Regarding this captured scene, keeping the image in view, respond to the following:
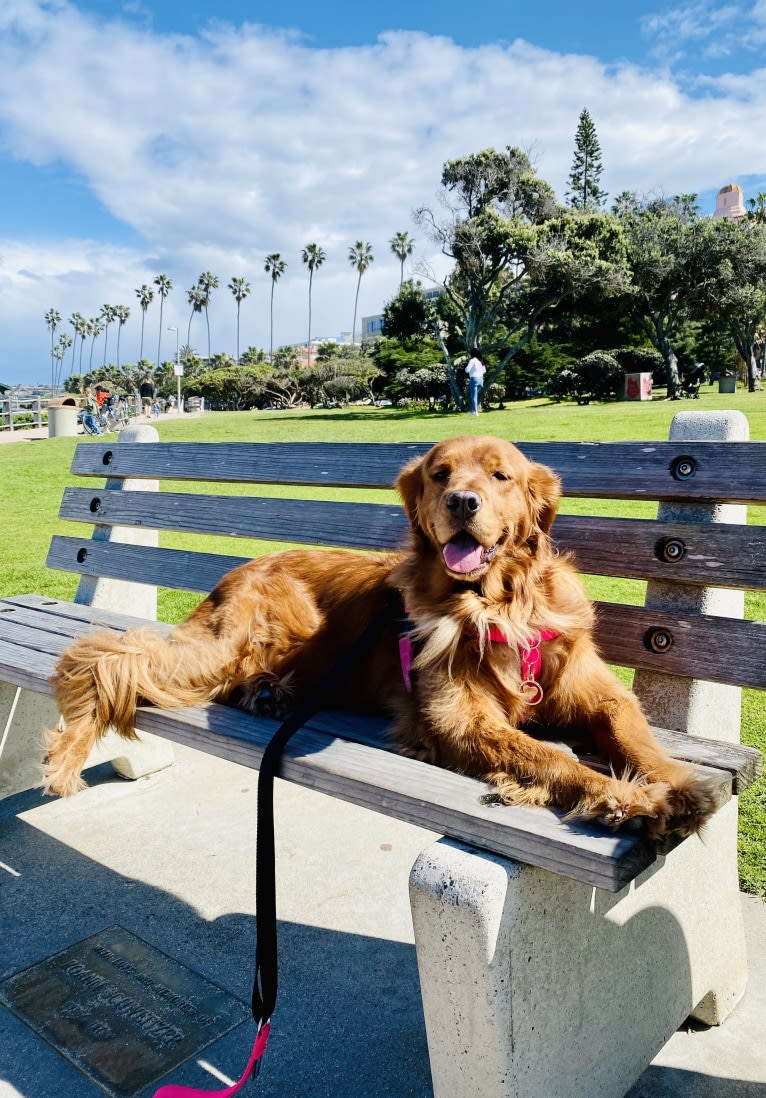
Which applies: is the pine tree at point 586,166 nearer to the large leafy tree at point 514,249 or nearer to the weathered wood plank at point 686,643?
the large leafy tree at point 514,249

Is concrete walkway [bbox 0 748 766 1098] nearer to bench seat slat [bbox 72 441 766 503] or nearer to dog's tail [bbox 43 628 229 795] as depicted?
dog's tail [bbox 43 628 229 795]

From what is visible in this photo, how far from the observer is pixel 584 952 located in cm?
192

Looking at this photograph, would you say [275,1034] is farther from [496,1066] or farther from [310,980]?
[496,1066]

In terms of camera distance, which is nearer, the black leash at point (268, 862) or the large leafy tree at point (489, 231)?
the black leash at point (268, 862)

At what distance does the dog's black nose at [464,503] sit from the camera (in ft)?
7.26

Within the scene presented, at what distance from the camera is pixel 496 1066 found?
1.69 meters

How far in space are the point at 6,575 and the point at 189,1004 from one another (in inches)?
240

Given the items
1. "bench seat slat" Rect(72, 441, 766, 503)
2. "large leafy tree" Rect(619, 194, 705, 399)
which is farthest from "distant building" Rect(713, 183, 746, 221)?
"bench seat slat" Rect(72, 441, 766, 503)

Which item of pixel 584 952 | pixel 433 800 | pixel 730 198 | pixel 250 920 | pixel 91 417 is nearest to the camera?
pixel 433 800

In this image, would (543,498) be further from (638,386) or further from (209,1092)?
(638,386)

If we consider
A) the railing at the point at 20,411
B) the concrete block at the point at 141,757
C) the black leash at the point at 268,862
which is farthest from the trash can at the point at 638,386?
the black leash at the point at 268,862

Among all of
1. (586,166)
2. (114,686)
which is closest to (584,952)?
(114,686)

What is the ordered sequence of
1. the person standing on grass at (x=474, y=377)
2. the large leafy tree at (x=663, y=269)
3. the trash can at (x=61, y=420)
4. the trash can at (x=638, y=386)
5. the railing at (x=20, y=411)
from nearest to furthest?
the person standing on grass at (x=474, y=377) < the trash can at (x=61, y=420) < the trash can at (x=638, y=386) < the large leafy tree at (x=663, y=269) < the railing at (x=20, y=411)

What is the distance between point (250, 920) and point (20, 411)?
131ft
